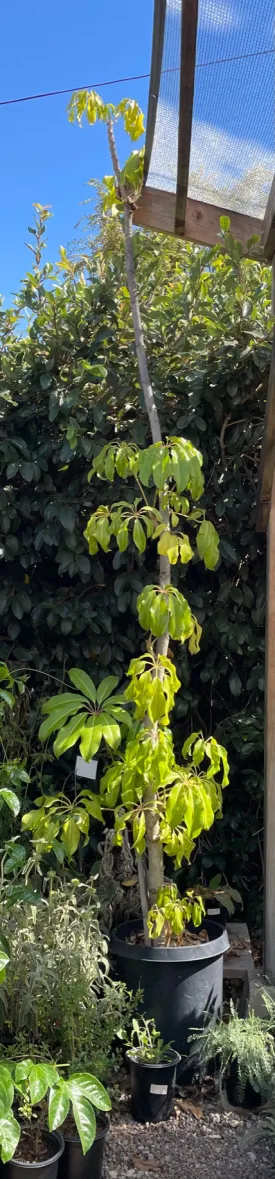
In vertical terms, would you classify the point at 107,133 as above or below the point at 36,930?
above

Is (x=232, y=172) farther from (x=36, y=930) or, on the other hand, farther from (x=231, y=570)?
(x=36, y=930)

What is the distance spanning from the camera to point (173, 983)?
7.95 feet

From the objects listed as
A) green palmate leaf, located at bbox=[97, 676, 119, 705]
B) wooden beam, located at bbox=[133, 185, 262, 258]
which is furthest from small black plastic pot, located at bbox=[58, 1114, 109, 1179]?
wooden beam, located at bbox=[133, 185, 262, 258]

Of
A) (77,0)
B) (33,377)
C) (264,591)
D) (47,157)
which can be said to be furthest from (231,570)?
(47,157)

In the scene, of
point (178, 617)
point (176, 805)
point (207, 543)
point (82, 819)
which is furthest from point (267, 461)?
point (82, 819)

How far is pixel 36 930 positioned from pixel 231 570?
1544 millimetres

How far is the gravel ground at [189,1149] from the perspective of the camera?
6.74 ft

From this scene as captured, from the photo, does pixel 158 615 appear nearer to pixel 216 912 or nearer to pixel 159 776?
pixel 159 776

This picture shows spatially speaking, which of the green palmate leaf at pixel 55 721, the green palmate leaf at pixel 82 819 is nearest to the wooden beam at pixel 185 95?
the green palmate leaf at pixel 55 721

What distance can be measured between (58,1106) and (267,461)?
1838 mm

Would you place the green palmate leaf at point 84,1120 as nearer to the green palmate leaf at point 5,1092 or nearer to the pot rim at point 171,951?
Answer: the green palmate leaf at point 5,1092

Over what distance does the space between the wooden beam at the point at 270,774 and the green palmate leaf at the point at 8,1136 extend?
3.79 feet

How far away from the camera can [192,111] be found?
2.45 meters

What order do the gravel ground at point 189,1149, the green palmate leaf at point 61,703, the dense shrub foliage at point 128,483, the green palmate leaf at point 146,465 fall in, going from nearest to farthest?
the gravel ground at point 189,1149 → the green palmate leaf at point 146,465 → the green palmate leaf at point 61,703 → the dense shrub foliage at point 128,483
